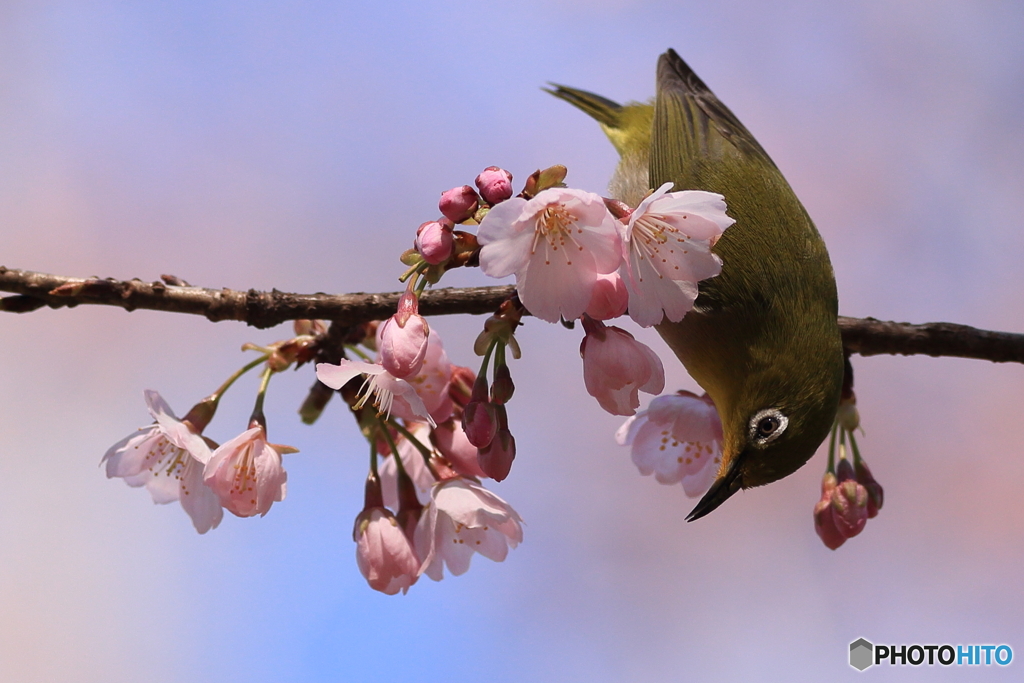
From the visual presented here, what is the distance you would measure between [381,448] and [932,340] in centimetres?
177

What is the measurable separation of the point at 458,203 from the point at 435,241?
91 millimetres

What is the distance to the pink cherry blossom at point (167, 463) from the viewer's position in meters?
1.76

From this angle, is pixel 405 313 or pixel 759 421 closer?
pixel 405 313

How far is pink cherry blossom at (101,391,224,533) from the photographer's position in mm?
1762

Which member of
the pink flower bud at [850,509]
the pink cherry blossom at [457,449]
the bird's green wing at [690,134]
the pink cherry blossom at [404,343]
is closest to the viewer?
the pink cherry blossom at [404,343]

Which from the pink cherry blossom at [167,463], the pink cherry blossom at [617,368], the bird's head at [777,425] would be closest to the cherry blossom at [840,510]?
the bird's head at [777,425]

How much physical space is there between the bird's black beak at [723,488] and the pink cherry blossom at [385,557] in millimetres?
853

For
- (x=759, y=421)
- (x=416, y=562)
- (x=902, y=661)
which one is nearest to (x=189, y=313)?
(x=416, y=562)

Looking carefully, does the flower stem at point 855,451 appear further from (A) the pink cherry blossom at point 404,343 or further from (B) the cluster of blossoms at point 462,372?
(A) the pink cherry blossom at point 404,343

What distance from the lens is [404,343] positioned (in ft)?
4.75

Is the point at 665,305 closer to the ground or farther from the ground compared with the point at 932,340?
closer to the ground

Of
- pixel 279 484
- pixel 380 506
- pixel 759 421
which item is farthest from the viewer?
pixel 759 421

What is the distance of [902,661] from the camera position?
10.3 feet

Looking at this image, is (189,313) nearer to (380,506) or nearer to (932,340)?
(380,506)
